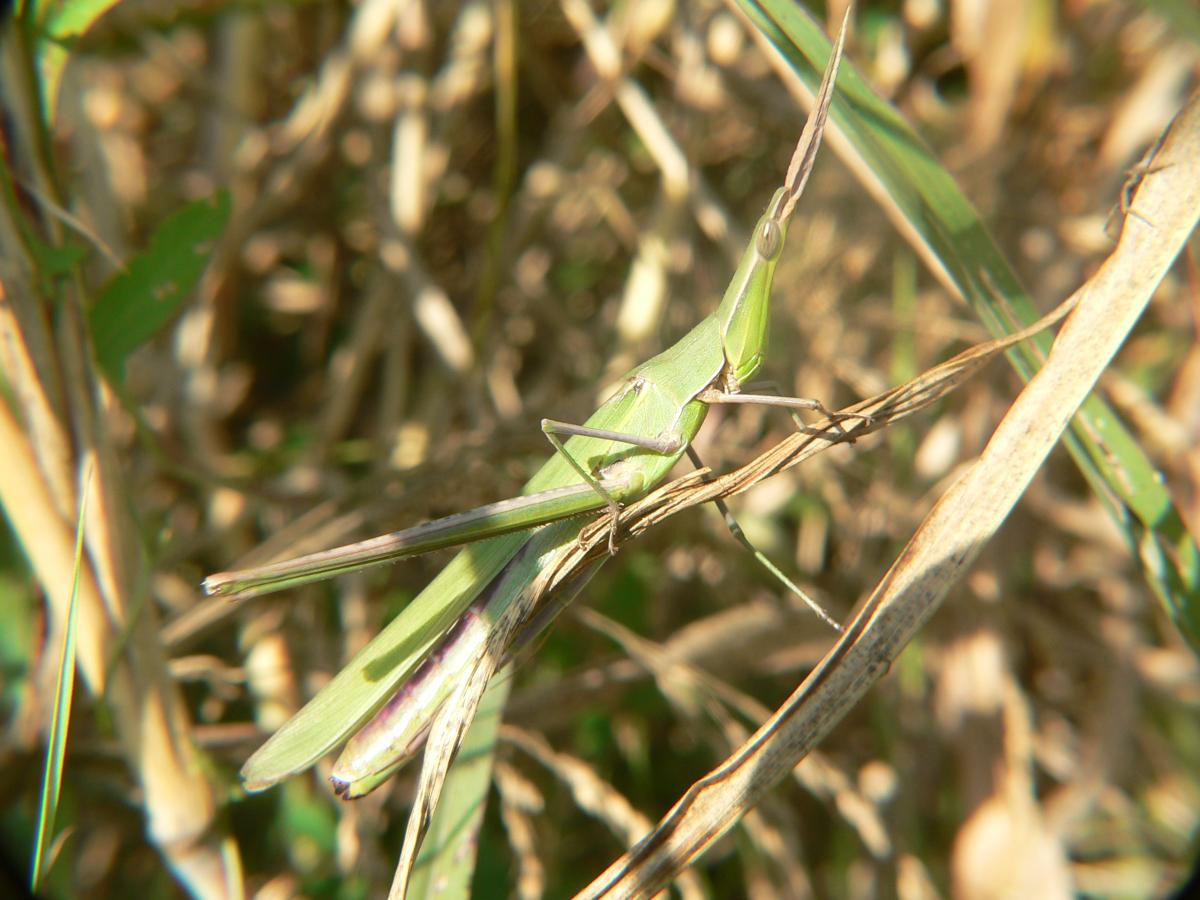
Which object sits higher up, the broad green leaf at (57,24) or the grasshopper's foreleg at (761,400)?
the broad green leaf at (57,24)

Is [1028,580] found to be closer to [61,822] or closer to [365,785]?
[365,785]

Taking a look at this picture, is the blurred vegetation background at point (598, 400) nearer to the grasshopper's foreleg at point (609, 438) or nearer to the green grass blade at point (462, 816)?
the green grass blade at point (462, 816)

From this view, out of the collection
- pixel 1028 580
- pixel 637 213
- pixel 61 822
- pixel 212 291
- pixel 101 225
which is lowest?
pixel 1028 580

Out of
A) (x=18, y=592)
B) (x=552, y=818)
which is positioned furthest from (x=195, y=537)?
(x=552, y=818)

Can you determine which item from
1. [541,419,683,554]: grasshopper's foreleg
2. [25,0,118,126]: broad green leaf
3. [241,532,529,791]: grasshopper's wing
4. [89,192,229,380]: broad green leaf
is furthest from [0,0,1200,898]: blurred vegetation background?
[541,419,683,554]: grasshopper's foreleg

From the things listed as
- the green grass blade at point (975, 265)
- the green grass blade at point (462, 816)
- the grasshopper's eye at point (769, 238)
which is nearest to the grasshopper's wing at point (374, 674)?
the green grass blade at point (462, 816)

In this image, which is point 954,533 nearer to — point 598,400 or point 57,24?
point 598,400
